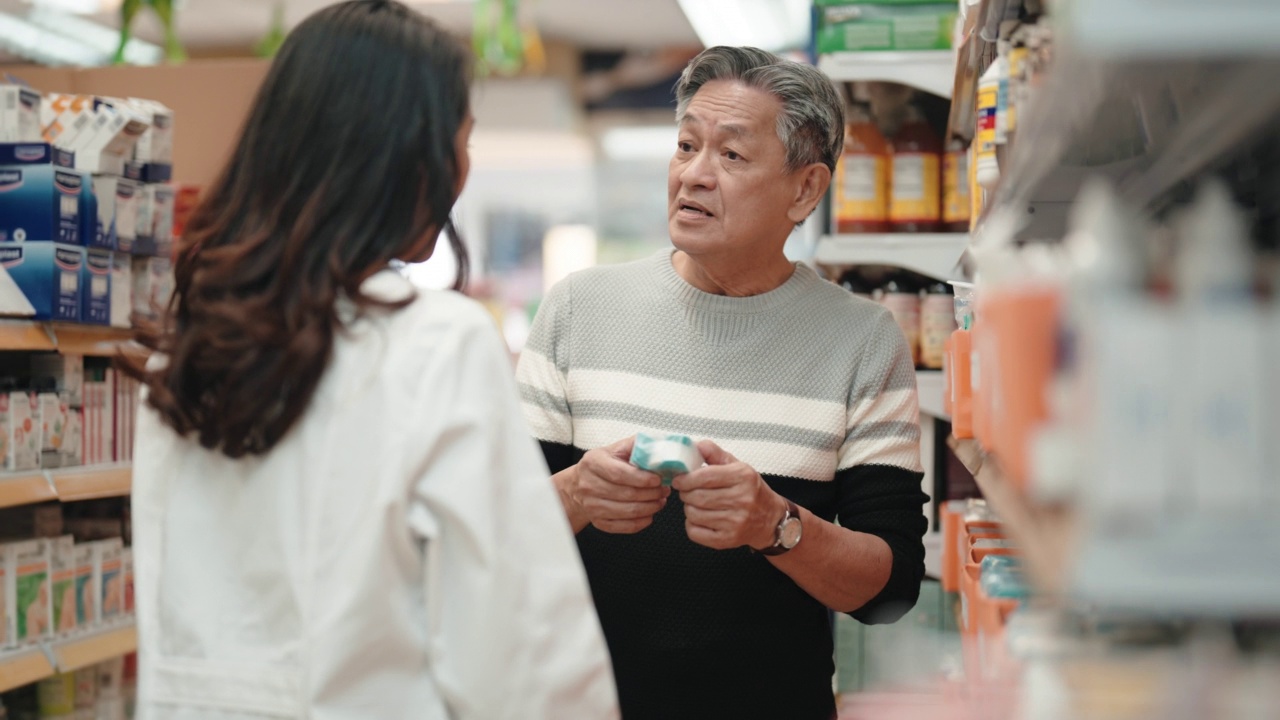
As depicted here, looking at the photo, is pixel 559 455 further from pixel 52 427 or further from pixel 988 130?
pixel 52 427

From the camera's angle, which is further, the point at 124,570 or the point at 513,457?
the point at 124,570

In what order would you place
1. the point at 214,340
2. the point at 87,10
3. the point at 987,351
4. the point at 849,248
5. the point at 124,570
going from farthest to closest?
the point at 87,10 < the point at 124,570 < the point at 849,248 < the point at 214,340 < the point at 987,351

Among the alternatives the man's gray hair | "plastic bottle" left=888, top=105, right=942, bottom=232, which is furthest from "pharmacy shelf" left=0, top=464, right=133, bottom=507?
"plastic bottle" left=888, top=105, right=942, bottom=232

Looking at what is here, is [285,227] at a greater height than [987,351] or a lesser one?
greater

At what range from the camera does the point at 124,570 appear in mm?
3975

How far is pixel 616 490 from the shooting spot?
2.15 m

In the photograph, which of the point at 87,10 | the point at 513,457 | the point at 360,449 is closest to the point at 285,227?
the point at 360,449

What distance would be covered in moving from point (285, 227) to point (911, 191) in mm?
2094

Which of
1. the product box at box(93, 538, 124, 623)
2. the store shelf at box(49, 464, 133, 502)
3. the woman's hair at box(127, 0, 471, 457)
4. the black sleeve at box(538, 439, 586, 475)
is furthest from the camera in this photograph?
the product box at box(93, 538, 124, 623)

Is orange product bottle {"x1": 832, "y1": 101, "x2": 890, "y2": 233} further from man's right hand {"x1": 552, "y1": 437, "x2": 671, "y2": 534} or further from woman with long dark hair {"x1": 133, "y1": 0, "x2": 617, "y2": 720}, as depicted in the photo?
woman with long dark hair {"x1": 133, "y1": 0, "x2": 617, "y2": 720}

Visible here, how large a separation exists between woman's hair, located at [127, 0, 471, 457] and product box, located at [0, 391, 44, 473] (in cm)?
200

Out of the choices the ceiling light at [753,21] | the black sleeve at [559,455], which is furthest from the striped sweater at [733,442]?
the ceiling light at [753,21]

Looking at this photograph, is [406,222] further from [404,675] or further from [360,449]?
[404,675]

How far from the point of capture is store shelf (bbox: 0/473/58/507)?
10.7 ft
